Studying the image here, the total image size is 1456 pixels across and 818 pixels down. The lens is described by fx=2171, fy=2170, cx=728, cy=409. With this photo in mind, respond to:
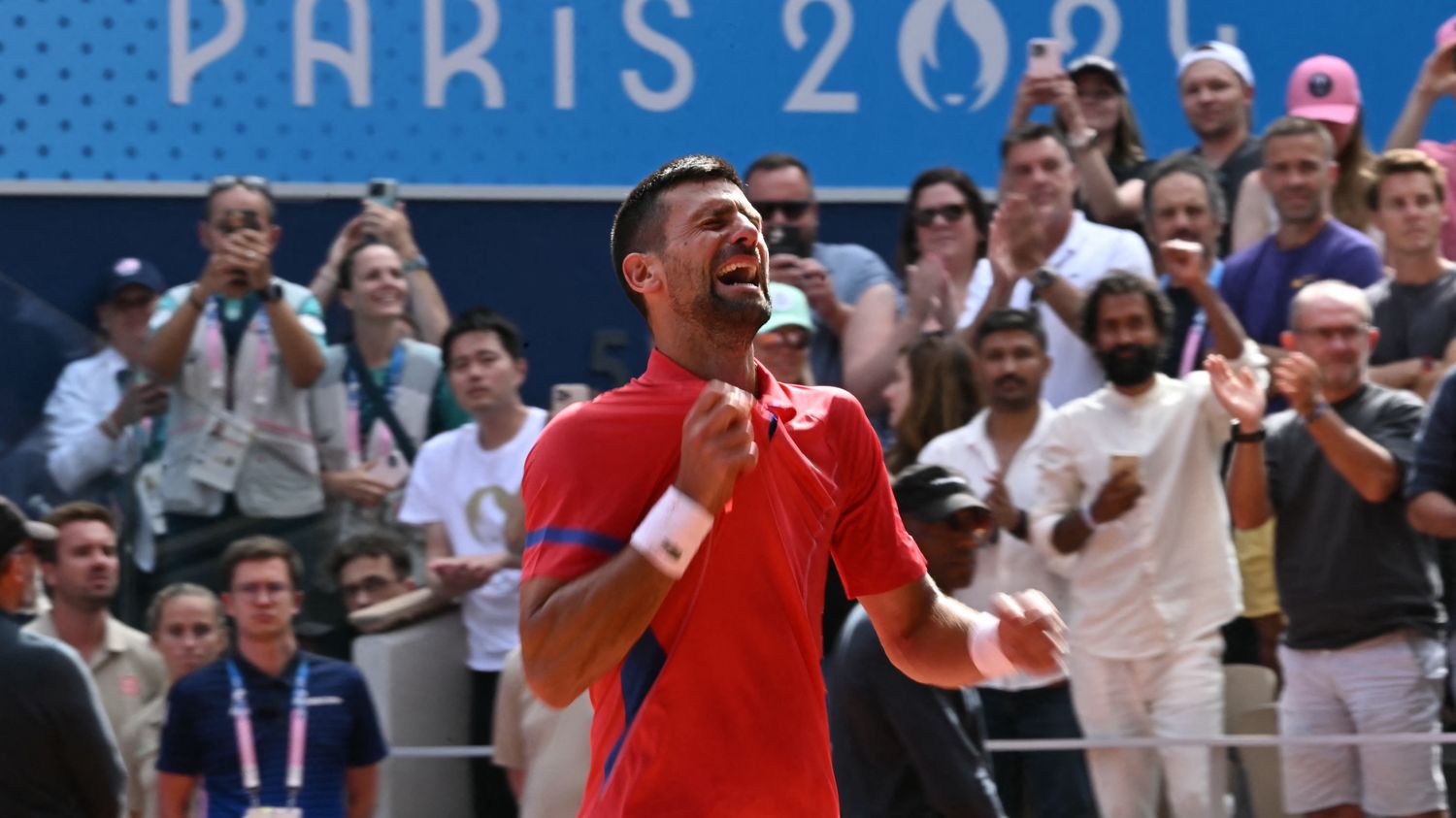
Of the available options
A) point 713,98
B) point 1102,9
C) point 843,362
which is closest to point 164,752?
point 843,362

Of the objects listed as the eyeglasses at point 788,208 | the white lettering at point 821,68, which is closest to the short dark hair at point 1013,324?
the eyeglasses at point 788,208

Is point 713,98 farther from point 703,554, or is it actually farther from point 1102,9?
point 703,554

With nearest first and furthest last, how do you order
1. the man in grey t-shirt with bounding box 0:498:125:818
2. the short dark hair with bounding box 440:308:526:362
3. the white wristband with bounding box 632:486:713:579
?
1. the white wristband with bounding box 632:486:713:579
2. the man in grey t-shirt with bounding box 0:498:125:818
3. the short dark hair with bounding box 440:308:526:362

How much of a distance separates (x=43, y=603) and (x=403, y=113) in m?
2.50

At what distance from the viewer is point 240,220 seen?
26.3 ft

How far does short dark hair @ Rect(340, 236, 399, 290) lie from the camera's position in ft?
27.4

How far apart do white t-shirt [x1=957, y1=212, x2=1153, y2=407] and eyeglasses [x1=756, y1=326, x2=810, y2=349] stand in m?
0.85

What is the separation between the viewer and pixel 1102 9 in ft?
30.1

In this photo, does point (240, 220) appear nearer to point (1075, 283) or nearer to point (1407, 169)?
point (1075, 283)

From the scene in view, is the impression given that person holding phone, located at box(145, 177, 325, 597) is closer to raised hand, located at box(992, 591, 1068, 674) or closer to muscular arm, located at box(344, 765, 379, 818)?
muscular arm, located at box(344, 765, 379, 818)

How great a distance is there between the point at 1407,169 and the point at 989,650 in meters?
4.61

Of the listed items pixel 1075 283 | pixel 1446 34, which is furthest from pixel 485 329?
pixel 1446 34

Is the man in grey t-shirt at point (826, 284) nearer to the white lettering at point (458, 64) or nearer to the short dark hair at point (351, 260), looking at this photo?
the white lettering at point (458, 64)

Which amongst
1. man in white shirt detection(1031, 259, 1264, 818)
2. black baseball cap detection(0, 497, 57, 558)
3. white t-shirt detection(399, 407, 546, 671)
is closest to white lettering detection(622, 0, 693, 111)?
white t-shirt detection(399, 407, 546, 671)
